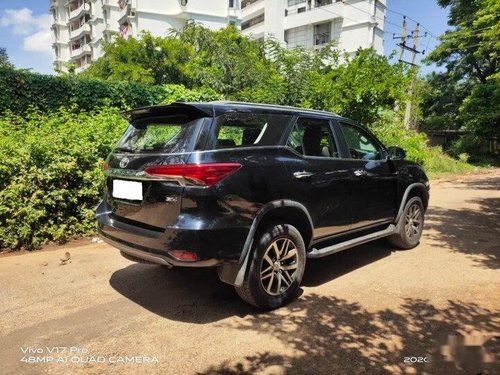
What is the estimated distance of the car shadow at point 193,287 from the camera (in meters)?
3.57

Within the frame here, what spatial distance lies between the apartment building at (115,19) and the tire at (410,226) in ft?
70.1

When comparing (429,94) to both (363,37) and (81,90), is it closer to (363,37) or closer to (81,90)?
(363,37)

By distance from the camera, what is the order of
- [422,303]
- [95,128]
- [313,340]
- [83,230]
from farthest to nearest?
[95,128] < [83,230] < [422,303] < [313,340]

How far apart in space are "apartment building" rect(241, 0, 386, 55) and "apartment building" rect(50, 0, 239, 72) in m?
4.14

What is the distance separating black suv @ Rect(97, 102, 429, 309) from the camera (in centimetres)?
302

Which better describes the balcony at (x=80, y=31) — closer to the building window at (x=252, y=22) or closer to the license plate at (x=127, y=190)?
the building window at (x=252, y=22)

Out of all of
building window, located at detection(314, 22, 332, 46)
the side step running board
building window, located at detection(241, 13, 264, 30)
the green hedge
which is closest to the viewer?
the side step running board

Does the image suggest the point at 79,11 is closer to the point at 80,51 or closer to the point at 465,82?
the point at 80,51

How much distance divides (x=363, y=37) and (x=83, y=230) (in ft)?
109

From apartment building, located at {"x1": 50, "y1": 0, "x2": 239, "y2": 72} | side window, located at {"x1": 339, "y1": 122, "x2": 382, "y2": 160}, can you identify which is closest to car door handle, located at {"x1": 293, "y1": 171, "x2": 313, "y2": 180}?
side window, located at {"x1": 339, "y1": 122, "x2": 382, "y2": 160}

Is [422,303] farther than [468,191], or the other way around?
[468,191]

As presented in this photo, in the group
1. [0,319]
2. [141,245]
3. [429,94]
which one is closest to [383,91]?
[141,245]

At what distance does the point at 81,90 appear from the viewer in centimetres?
1277

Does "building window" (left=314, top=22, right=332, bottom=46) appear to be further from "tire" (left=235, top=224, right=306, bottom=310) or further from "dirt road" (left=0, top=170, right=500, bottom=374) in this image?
"tire" (left=235, top=224, right=306, bottom=310)
